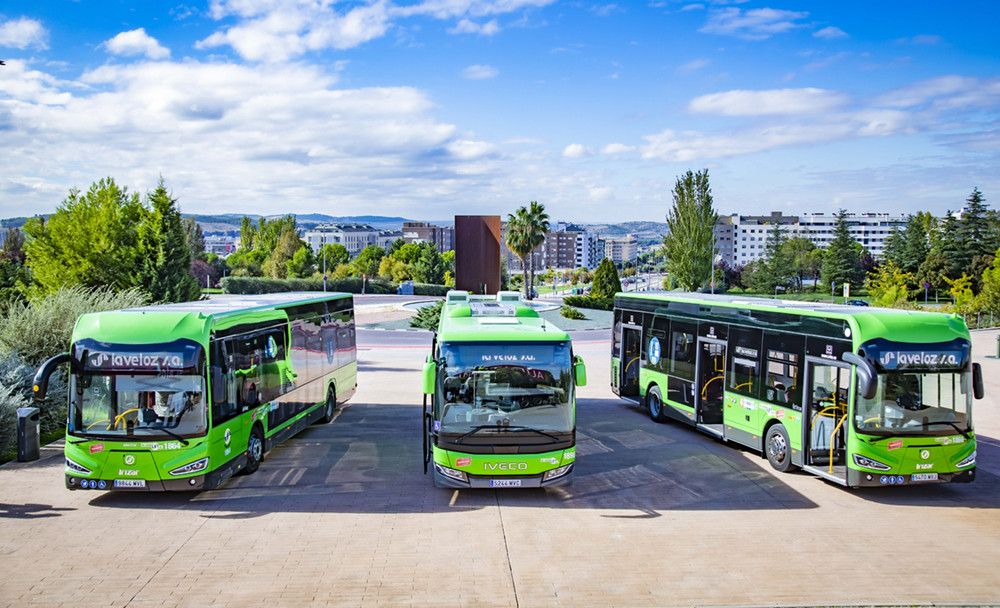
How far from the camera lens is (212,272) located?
9531 centimetres

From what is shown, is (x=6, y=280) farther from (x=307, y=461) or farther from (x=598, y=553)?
(x=598, y=553)

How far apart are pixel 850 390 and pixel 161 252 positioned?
2452 cm

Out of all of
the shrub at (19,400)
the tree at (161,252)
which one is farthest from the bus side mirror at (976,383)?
the tree at (161,252)

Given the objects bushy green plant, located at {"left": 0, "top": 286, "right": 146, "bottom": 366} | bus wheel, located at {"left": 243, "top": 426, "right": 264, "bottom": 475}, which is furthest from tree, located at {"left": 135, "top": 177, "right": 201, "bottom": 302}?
bus wheel, located at {"left": 243, "top": 426, "right": 264, "bottom": 475}

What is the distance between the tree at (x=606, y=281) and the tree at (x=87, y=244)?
3399 centimetres

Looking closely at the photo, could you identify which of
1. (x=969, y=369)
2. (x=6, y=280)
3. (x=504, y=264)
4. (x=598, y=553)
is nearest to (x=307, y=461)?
(x=598, y=553)

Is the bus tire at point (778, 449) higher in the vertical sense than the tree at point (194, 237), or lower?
lower

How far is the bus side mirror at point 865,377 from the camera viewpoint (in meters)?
10.4

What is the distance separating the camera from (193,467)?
1084cm

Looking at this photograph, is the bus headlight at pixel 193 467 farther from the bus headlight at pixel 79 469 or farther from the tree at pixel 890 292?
the tree at pixel 890 292

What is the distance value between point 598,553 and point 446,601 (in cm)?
237

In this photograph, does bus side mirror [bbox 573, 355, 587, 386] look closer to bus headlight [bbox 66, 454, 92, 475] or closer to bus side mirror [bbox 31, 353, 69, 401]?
bus headlight [bbox 66, 454, 92, 475]

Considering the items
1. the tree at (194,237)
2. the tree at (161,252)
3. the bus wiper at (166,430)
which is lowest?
the bus wiper at (166,430)

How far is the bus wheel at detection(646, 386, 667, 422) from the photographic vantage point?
18.1 m
